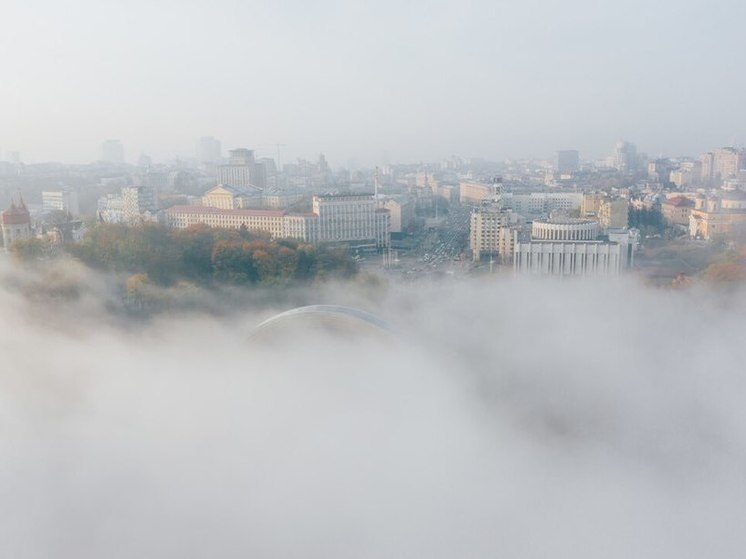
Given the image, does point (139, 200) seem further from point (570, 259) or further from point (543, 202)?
point (570, 259)

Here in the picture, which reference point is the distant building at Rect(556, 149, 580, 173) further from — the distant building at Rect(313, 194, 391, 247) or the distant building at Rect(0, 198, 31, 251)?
the distant building at Rect(0, 198, 31, 251)

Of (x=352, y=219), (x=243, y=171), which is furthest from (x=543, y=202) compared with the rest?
(x=243, y=171)

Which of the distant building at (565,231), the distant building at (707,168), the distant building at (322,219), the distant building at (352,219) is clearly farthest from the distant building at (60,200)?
the distant building at (707,168)

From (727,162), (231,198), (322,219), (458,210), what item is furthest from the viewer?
(458,210)

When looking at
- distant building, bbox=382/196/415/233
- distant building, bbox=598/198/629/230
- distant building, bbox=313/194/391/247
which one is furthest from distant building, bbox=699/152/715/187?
distant building, bbox=313/194/391/247

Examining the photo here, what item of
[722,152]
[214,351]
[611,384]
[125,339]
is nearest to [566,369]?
[611,384]

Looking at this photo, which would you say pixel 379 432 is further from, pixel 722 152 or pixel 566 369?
pixel 722 152

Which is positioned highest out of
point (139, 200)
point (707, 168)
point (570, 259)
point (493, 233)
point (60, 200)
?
point (707, 168)

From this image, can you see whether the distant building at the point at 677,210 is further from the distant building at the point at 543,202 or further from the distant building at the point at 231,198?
the distant building at the point at 231,198
